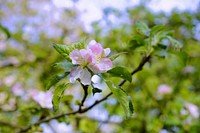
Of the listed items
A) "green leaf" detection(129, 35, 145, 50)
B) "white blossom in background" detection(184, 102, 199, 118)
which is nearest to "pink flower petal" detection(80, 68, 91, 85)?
"green leaf" detection(129, 35, 145, 50)

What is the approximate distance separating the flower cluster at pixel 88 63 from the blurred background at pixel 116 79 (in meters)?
0.41

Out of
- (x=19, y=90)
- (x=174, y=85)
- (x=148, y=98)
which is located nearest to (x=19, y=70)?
(x=19, y=90)

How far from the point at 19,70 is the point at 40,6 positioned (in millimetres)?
1896

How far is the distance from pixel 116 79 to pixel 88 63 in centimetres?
65

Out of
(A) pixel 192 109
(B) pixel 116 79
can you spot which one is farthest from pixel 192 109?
(B) pixel 116 79

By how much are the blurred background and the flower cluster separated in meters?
0.41

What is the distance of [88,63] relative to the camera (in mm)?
745

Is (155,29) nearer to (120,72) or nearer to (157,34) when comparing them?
(157,34)

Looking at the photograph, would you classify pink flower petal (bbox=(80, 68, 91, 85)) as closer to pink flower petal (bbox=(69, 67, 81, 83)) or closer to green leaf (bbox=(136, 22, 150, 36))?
pink flower petal (bbox=(69, 67, 81, 83))

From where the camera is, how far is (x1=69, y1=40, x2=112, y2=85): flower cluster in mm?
733

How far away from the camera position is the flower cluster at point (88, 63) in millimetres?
733

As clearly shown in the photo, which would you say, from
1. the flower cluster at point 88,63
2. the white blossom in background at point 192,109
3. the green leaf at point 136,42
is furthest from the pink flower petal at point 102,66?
the white blossom in background at point 192,109

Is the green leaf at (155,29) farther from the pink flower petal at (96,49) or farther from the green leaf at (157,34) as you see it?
the pink flower petal at (96,49)

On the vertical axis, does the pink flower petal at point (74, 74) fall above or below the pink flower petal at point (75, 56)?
below
